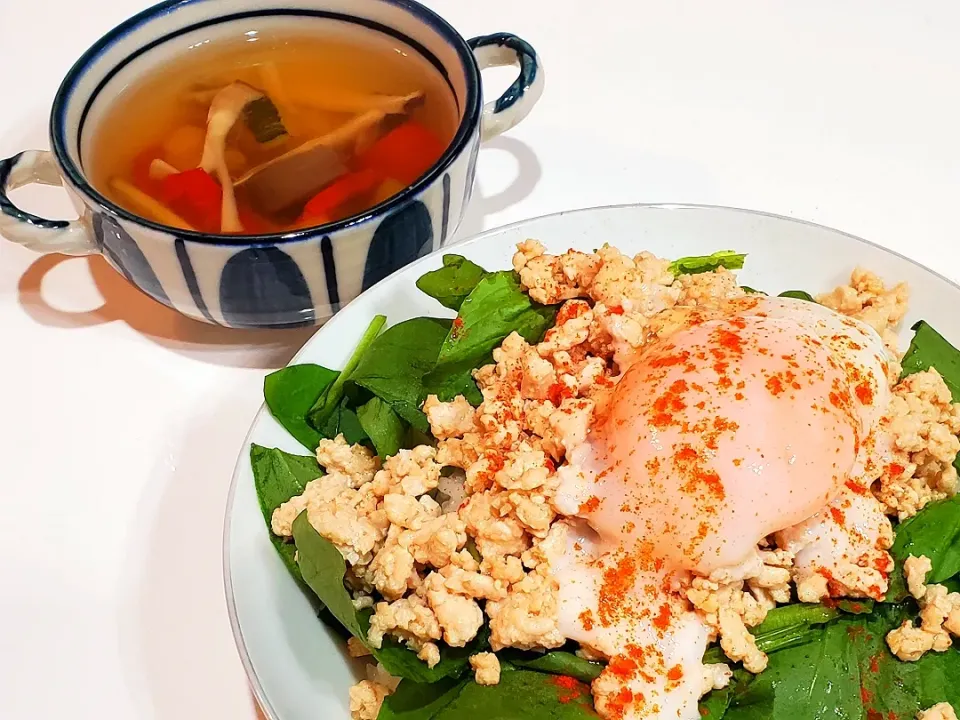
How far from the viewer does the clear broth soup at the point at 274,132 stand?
162cm

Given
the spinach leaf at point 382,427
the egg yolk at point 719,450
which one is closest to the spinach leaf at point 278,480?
the spinach leaf at point 382,427

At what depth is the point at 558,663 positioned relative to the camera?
1090mm

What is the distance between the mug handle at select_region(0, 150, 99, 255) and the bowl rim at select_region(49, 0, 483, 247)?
82 millimetres

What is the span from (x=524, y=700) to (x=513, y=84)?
1.09m

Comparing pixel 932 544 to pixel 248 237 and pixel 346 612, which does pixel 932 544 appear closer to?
pixel 346 612

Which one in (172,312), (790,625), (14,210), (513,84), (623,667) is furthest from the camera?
(172,312)

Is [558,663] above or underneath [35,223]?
underneath

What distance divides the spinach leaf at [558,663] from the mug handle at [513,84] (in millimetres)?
939

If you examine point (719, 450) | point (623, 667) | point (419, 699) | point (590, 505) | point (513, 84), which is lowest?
point (419, 699)

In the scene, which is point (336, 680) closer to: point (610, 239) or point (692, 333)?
point (692, 333)

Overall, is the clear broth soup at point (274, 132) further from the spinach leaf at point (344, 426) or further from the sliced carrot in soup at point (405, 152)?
the spinach leaf at point (344, 426)

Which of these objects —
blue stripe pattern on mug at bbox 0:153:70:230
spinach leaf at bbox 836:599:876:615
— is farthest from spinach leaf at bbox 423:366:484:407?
blue stripe pattern on mug at bbox 0:153:70:230

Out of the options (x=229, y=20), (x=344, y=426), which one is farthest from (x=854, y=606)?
(x=229, y=20)

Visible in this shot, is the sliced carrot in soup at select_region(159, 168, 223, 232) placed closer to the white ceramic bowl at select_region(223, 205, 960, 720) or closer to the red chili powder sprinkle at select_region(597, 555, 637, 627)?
the white ceramic bowl at select_region(223, 205, 960, 720)
